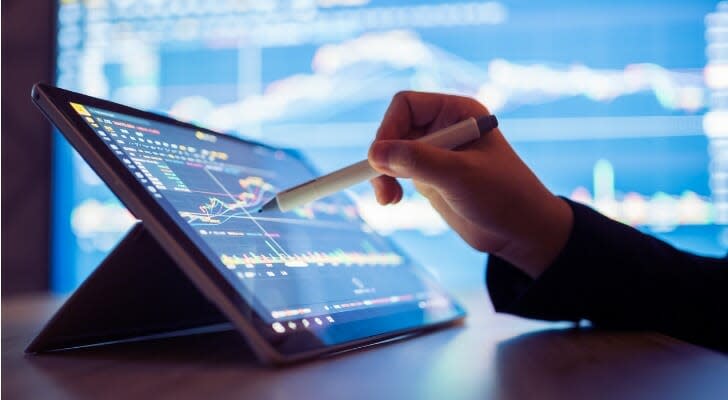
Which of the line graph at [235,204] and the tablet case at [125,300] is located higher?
the line graph at [235,204]

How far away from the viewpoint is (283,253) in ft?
1.58

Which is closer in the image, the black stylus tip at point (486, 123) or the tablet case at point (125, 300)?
the tablet case at point (125, 300)

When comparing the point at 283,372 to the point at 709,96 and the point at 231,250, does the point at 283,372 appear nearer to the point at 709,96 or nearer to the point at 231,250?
the point at 231,250

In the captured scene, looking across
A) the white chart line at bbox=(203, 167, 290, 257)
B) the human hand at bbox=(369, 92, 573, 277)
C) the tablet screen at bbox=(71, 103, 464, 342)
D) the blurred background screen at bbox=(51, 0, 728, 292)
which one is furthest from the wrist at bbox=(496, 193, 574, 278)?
the blurred background screen at bbox=(51, 0, 728, 292)

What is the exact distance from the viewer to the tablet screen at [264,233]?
0.42m

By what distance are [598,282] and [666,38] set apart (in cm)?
97

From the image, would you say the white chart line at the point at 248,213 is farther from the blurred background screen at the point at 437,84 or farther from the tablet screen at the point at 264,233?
the blurred background screen at the point at 437,84

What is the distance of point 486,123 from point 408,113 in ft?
0.36

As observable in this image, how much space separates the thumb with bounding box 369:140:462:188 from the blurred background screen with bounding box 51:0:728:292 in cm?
85

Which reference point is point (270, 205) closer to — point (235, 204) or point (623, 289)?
point (235, 204)

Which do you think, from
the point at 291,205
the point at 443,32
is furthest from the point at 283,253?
the point at 443,32

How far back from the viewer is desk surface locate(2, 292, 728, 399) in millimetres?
321

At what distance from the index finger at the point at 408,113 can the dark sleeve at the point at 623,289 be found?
17 cm

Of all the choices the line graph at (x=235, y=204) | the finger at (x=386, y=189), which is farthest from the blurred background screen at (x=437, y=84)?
the line graph at (x=235, y=204)
